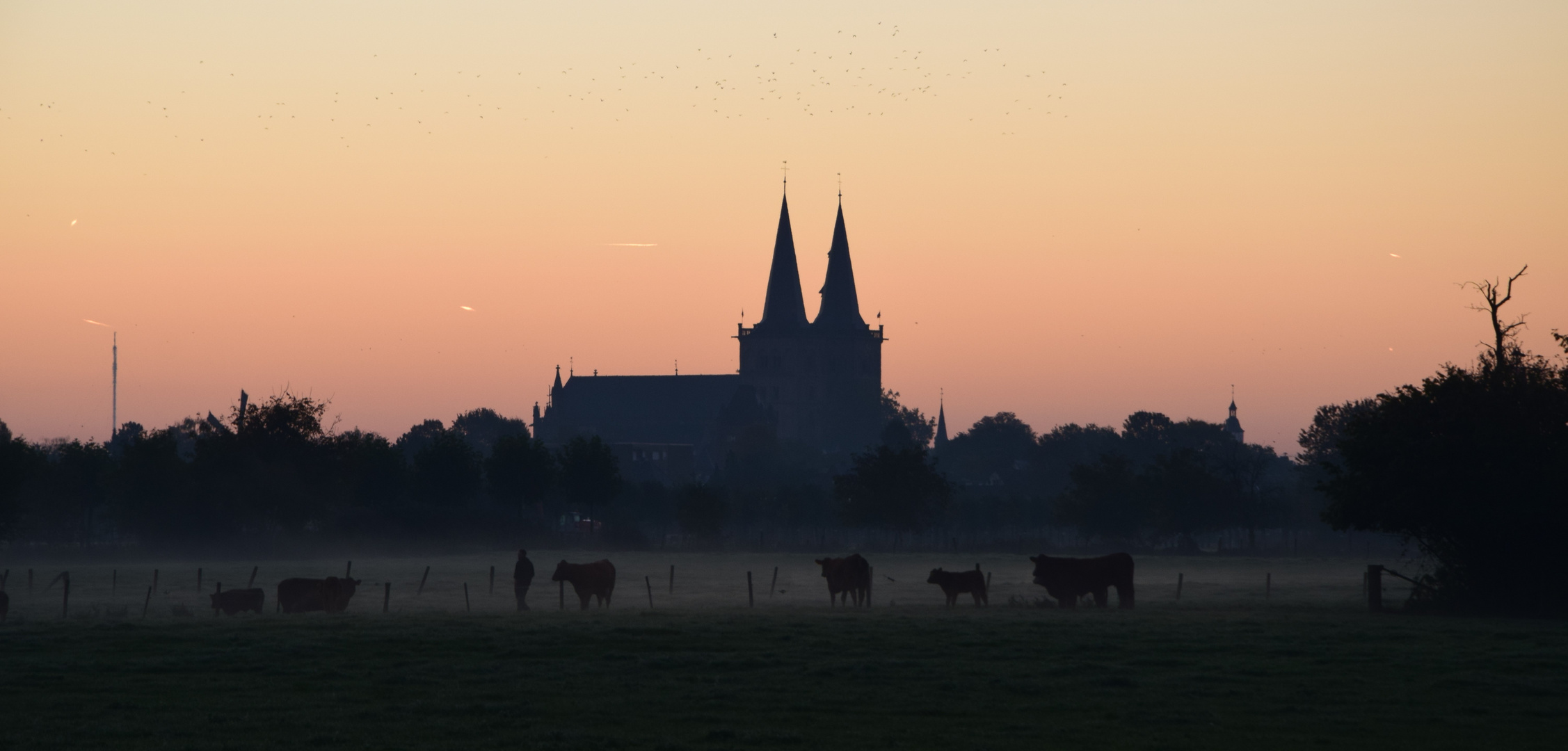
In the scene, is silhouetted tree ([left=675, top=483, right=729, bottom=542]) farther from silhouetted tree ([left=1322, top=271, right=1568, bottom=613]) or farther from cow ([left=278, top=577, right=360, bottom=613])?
silhouetted tree ([left=1322, top=271, right=1568, bottom=613])

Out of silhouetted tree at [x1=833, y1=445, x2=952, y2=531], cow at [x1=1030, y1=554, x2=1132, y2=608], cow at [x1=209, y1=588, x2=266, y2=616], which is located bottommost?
cow at [x1=209, y1=588, x2=266, y2=616]

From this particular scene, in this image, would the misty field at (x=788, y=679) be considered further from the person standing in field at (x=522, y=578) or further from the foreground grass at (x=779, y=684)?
the person standing in field at (x=522, y=578)

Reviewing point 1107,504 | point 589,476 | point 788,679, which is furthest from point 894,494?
point 788,679

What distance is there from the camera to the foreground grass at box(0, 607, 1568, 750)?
17266 mm

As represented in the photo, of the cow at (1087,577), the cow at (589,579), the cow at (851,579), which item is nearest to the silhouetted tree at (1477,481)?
the cow at (1087,577)

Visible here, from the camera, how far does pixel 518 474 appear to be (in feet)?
337

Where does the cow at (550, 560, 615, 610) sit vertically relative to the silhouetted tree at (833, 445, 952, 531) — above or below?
below

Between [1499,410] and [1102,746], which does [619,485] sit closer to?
[1499,410]

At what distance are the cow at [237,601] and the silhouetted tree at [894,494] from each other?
62.1 m

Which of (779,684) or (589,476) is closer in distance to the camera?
(779,684)

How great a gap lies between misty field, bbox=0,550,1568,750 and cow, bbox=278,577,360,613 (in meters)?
4.33

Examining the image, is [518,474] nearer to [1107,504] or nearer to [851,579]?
Answer: [1107,504]

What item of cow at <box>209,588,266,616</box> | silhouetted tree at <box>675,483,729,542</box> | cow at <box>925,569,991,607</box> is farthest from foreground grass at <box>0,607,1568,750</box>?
silhouetted tree at <box>675,483,729,542</box>

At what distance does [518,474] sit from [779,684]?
3291 inches
